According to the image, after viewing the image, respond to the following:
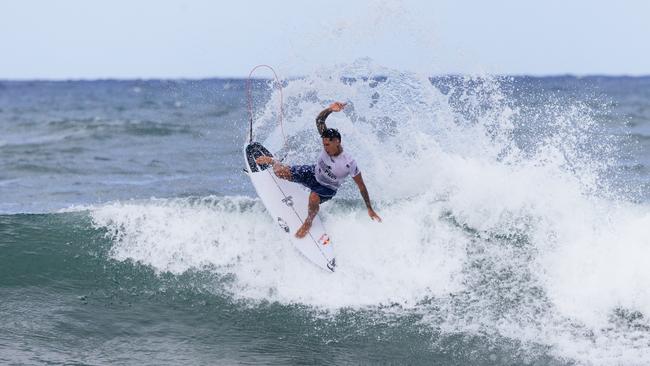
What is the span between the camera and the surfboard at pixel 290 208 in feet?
31.7

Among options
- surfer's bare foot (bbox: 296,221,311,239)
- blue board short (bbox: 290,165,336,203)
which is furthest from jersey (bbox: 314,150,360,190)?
surfer's bare foot (bbox: 296,221,311,239)

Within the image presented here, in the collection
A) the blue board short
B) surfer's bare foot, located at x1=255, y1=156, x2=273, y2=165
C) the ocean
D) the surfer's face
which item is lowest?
the ocean

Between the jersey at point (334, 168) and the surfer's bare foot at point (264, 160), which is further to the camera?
the surfer's bare foot at point (264, 160)

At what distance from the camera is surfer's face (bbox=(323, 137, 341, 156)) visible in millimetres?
9000

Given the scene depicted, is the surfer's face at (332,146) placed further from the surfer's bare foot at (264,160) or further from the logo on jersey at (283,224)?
the logo on jersey at (283,224)

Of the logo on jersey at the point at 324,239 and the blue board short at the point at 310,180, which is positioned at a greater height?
the blue board short at the point at 310,180

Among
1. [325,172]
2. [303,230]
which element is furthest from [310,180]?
[303,230]

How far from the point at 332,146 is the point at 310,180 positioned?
2.59ft

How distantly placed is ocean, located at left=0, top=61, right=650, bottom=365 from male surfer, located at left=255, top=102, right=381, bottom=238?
0.71m

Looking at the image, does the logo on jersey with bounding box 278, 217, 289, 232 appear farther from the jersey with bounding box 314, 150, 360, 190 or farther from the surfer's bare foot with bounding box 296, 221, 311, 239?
the jersey with bounding box 314, 150, 360, 190

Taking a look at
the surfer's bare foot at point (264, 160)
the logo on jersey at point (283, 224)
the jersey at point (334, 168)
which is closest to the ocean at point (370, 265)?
the logo on jersey at point (283, 224)

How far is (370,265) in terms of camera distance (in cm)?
977

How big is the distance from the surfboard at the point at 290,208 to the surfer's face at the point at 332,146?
1242mm

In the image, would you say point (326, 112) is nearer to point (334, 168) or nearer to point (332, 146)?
point (332, 146)
